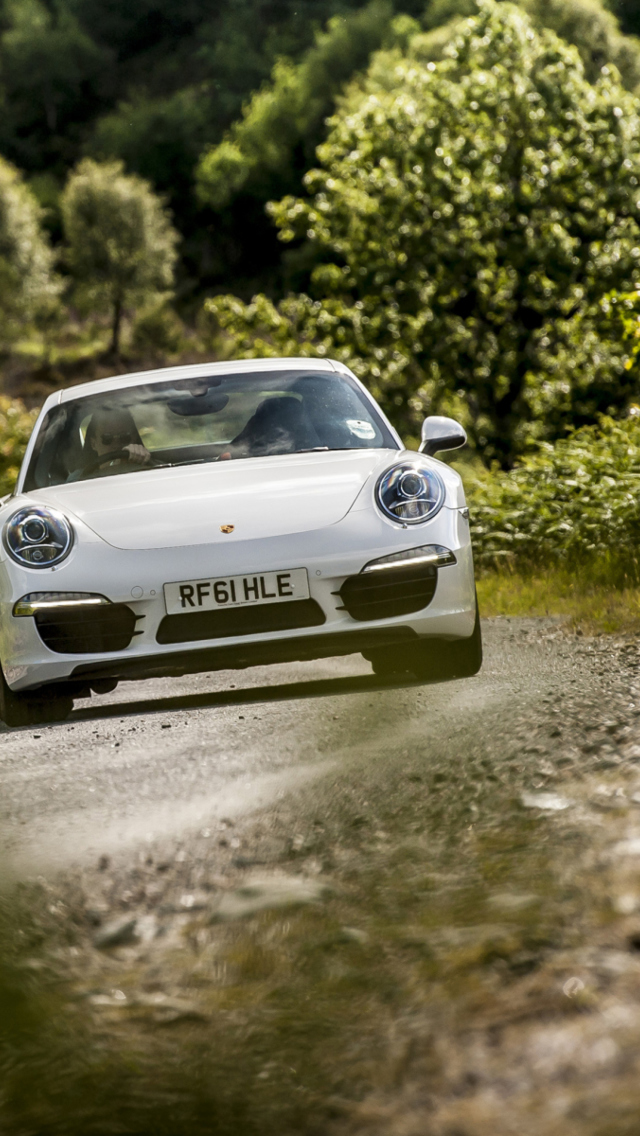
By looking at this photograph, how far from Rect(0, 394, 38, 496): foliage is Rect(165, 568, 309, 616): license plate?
605 inches

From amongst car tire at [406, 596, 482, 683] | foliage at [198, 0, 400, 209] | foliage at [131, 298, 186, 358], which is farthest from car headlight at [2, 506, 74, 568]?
foliage at [198, 0, 400, 209]

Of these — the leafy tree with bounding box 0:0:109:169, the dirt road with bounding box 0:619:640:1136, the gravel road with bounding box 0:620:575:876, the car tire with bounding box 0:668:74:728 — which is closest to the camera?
the dirt road with bounding box 0:619:640:1136

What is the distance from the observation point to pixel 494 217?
19094 millimetres

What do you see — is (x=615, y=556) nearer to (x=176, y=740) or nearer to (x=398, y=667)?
(x=398, y=667)

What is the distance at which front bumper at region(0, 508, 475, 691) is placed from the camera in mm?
4902

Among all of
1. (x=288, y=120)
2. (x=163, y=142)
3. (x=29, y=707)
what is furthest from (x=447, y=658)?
(x=163, y=142)

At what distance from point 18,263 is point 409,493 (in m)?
65.8

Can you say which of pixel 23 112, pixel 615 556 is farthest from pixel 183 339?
pixel 615 556

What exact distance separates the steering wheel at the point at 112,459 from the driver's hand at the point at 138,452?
12 millimetres

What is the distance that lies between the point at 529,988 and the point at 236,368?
14.5 feet

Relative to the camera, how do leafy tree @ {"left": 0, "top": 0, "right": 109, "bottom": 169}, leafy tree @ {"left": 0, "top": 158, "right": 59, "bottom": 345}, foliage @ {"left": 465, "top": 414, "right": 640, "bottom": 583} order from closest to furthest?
foliage @ {"left": 465, "top": 414, "right": 640, "bottom": 583} < leafy tree @ {"left": 0, "top": 158, "right": 59, "bottom": 345} < leafy tree @ {"left": 0, "top": 0, "right": 109, "bottom": 169}

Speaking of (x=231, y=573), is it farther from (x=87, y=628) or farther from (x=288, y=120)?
(x=288, y=120)

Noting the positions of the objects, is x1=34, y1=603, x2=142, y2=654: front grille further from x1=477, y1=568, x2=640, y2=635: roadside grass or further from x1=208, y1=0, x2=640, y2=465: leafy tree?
x1=208, y1=0, x2=640, y2=465: leafy tree

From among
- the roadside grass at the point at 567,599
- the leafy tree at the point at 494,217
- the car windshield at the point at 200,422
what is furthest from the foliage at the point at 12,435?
the car windshield at the point at 200,422
